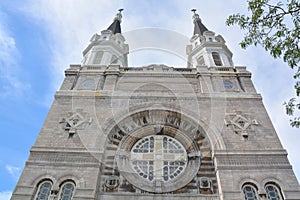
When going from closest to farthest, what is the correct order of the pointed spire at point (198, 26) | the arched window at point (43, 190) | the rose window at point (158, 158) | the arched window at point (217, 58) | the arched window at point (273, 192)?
the arched window at point (273, 192) < the arched window at point (43, 190) < the rose window at point (158, 158) < the arched window at point (217, 58) < the pointed spire at point (198, 26)

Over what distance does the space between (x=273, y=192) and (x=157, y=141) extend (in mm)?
5276

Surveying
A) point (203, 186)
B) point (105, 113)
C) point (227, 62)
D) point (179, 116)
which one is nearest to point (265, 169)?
point (203, 186)

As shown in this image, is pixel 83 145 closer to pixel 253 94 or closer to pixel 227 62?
pixel 253 94

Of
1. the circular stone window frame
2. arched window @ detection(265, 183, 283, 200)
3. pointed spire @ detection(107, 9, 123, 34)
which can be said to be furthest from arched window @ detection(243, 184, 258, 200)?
pointed spire @ detection(107, 9, 123, 34)

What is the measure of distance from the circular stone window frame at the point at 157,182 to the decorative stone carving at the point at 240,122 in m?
2.07

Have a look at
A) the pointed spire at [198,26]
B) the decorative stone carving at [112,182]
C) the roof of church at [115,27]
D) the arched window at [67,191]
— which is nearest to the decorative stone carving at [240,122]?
the decorative stone carving at [112,182]

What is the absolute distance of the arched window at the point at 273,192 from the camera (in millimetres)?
9289

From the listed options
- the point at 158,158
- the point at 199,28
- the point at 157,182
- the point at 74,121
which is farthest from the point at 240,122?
the point at 199,28

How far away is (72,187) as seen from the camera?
9.72 meters

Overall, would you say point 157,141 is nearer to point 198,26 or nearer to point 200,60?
point 200,60

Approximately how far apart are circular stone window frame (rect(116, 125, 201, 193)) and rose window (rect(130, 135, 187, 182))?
0.18 meters

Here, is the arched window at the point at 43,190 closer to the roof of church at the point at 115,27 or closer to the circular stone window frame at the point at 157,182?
the circular stone window frame at the point at 157,182

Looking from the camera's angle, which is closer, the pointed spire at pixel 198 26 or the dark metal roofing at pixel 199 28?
the dark metal roofing at pixel 199 28

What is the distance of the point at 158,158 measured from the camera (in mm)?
11305
